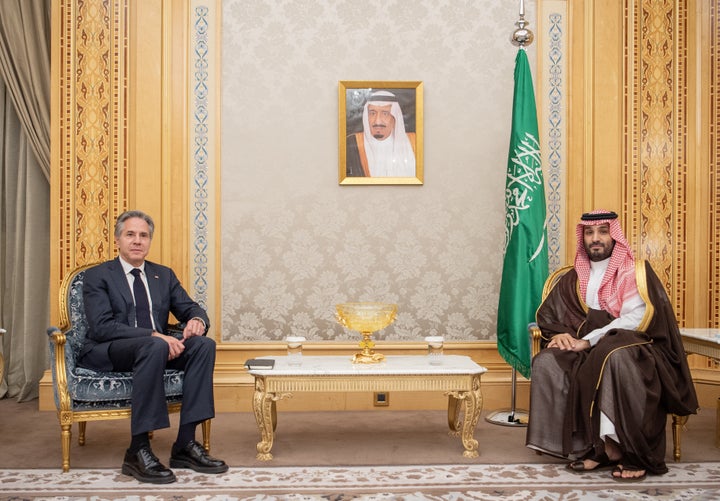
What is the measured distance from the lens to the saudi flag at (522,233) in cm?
426

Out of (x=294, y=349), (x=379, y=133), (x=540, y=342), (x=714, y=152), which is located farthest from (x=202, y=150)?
(x=714, y=152)

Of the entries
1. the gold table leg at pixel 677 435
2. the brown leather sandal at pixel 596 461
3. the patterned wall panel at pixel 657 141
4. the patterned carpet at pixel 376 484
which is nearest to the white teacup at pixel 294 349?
the patterned carpet at pixel 376 484

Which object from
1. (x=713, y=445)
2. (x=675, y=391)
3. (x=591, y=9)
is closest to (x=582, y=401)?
(x=675, y=391)

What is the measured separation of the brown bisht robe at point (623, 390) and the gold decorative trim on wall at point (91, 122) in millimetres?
3042

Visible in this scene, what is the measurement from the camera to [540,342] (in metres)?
3.77

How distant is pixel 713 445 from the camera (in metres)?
3.78

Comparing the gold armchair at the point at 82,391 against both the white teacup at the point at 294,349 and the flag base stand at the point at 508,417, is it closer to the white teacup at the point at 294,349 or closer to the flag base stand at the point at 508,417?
the white teacup at the point at 294,349

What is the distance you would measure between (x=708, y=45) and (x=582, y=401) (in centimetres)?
295

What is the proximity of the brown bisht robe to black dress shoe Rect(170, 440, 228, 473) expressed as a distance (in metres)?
1.57

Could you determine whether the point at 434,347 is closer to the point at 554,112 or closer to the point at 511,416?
the point at 511,416

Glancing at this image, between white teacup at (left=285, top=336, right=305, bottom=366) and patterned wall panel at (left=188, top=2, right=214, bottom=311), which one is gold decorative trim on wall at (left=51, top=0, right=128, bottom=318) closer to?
patterned wall panel at (left=188, top=2, right=214, bottom=311)

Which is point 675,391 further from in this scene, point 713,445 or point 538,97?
point 538,97

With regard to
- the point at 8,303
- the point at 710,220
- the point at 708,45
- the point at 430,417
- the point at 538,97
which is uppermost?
the point at 708,45

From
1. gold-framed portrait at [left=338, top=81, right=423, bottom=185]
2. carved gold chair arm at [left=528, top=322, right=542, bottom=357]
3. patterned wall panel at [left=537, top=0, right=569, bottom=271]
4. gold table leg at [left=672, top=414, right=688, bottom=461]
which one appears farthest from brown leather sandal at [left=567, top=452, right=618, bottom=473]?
gold-framed portrait at [left=338, top=81, right=423, bottom=185]
